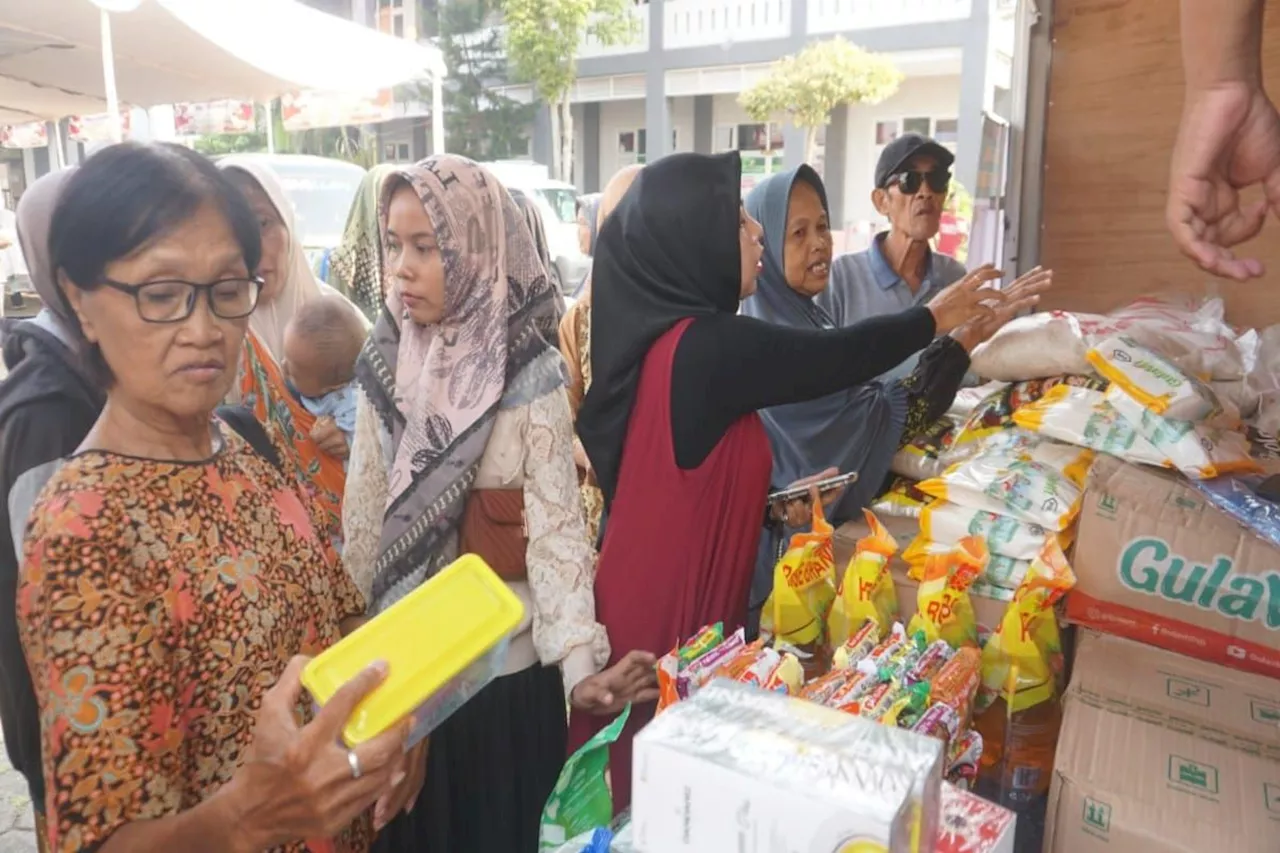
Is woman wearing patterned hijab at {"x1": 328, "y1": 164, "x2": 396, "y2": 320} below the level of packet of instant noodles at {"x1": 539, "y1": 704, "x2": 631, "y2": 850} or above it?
above

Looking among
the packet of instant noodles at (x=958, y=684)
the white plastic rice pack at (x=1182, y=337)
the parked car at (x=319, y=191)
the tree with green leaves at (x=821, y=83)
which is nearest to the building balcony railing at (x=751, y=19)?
the tree with green leaves at (x=821, y=83)

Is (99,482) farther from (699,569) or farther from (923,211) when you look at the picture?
(923,211)

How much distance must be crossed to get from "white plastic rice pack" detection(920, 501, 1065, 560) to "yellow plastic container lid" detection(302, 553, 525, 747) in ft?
3.07

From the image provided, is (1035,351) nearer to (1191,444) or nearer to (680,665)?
(1191,444)

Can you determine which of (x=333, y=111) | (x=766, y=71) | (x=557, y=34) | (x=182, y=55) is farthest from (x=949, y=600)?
(x=333, y=111)

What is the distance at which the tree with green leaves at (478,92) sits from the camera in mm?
14312

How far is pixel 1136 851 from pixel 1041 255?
1902 mm

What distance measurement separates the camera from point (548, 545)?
152cm

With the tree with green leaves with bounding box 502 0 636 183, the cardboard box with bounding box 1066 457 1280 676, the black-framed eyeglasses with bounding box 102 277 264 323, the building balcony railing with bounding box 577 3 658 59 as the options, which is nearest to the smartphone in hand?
the cardboard box with bounding box 1066 457 1280 676

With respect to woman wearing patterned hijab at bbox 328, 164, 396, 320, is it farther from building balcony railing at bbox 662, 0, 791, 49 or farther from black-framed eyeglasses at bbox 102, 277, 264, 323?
building balcony railing at bbox 662, 0, 791, 49

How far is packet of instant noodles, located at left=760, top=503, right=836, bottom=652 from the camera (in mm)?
1442

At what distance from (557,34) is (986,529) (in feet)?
39.0

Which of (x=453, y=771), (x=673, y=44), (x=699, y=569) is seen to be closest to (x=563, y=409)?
(x=699, y=569)

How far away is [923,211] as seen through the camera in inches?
105
